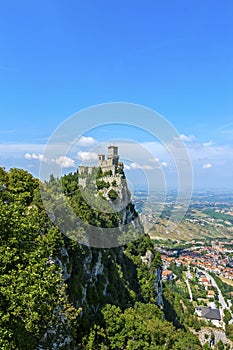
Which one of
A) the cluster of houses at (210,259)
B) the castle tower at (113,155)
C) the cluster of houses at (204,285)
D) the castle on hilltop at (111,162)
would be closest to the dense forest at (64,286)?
the castle on hilltop at (111,162)

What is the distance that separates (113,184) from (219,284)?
76321 millimetres

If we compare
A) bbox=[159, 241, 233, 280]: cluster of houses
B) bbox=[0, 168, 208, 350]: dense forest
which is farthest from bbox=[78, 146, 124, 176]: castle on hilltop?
bbox=[159, 241, 233, 280]: cluster of houses

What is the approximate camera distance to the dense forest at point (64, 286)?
999 centimetres

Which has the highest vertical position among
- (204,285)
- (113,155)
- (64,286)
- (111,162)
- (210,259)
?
(113,155)

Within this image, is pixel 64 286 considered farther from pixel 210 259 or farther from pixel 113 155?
pixel 210 259

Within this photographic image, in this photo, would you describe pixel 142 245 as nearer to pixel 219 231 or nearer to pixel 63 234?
pixel 63 234

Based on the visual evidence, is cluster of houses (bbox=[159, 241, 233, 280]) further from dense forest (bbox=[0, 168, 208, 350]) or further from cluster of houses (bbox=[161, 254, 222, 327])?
dense forest (bbox=[0, 168, 208, 350])

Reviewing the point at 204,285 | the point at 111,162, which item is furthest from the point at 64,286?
the point at 204,285

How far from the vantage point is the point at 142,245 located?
44.1 metres

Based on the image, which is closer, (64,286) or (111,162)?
(64,286)

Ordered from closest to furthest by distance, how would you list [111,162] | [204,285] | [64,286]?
[64,286]
[111,162]
[204,285]

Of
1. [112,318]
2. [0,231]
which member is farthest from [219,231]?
[0,231]

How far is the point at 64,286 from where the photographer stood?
13430 mm

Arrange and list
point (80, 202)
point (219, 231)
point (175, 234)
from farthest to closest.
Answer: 1. point (219, 231)
2. point (175, 234)
3. point (80, 202)
